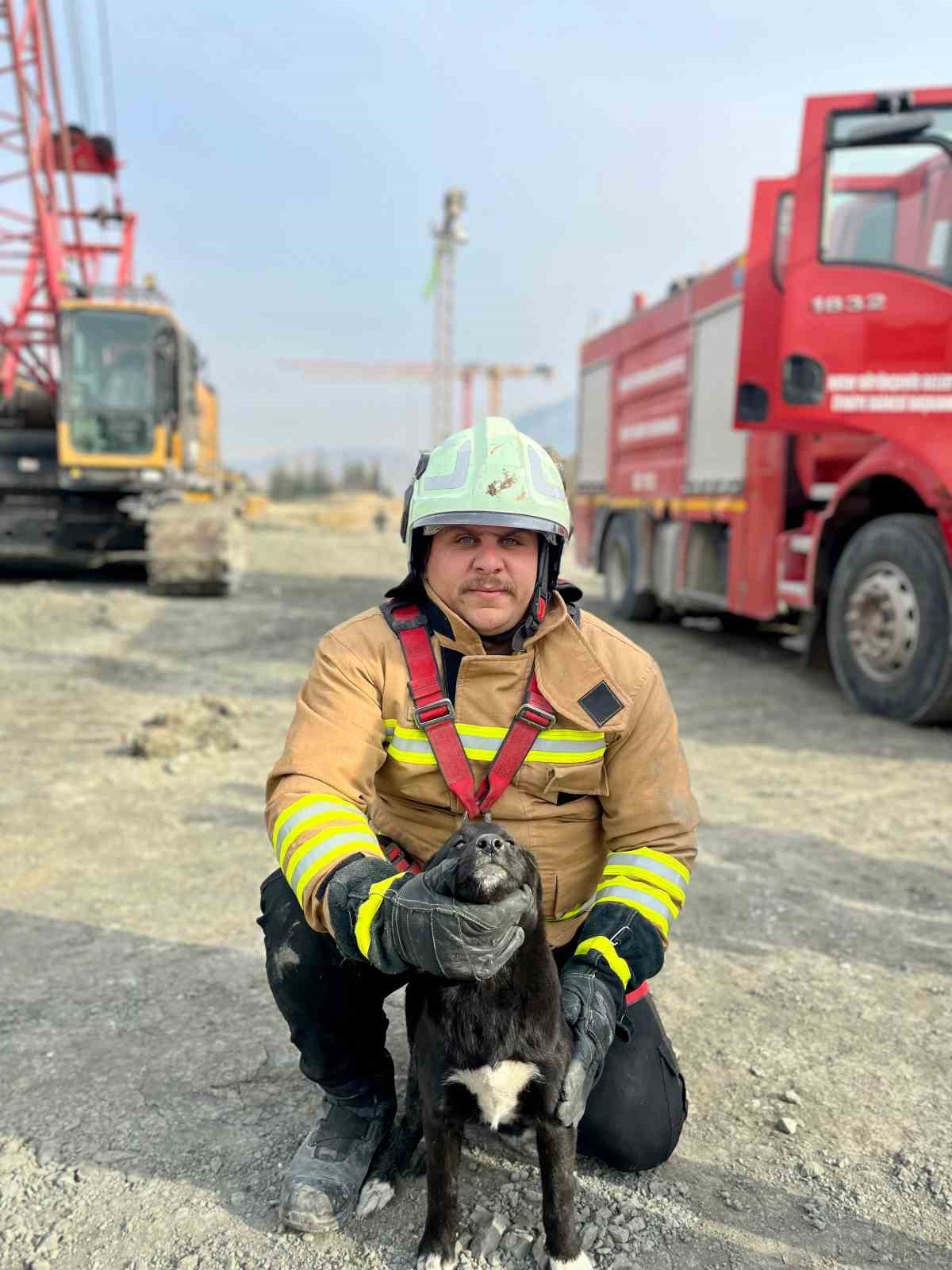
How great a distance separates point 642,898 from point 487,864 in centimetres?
52

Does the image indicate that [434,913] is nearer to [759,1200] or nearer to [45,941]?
[759,1200]

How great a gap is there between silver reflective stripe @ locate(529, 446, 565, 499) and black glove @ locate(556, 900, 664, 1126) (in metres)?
0.83

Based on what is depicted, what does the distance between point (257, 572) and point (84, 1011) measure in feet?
38.5

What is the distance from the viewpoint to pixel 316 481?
1885 inches

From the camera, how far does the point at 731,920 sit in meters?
3.30

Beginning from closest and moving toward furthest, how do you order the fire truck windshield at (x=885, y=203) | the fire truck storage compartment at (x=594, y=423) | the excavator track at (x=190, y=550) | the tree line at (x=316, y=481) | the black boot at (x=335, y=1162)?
the black boot at (x=335, y=1162) → the fire truck windshield at (x=885, y=203) → the excavator track at (x=190, y=550) → the fire truck storage compartment at (x=594, y=423) → the tree line at (x=316, y=481)

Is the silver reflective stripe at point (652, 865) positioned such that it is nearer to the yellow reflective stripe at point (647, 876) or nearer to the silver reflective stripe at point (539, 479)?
the yellow reflective stripe at point (647, 876)

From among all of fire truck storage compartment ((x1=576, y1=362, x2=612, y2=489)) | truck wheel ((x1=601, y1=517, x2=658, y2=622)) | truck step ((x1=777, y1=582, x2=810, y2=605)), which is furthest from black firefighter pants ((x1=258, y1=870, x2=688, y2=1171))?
fire truck storage compartment ((x1=576, y1=362, x2=612, y2=489))

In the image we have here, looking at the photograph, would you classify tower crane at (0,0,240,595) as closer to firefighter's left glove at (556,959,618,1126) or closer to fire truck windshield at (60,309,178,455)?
fire truck windshield at (60,309,178,455)

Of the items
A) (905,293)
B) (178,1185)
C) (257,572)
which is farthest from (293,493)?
(178,1185)

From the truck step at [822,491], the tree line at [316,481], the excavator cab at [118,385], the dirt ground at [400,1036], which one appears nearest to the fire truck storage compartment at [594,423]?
the truck step at [822,491]

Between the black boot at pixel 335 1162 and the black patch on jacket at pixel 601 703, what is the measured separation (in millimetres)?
894

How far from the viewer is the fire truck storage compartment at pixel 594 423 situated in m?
10.9

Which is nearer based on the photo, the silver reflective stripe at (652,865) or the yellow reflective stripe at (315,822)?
the yellow reflective stripe at (315,822)
